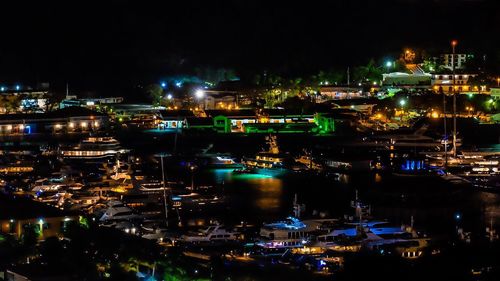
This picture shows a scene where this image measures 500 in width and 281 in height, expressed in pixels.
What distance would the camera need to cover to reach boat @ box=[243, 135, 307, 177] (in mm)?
12281

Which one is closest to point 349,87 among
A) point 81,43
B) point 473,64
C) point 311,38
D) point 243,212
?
point 473,64

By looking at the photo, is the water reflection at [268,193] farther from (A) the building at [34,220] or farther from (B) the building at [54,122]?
(B) the building at [54,122]

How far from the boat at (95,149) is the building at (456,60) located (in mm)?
6615

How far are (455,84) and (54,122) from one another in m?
6.35

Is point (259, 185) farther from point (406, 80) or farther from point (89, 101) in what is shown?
point (89, 101)

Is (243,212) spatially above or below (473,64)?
below

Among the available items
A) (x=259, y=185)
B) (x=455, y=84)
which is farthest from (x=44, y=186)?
(x=455, y=84)

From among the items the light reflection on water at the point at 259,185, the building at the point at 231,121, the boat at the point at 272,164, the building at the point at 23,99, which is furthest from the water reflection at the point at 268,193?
the building at the point at 23,99

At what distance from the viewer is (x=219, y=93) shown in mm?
19359

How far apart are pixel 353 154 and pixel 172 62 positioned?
1188cm

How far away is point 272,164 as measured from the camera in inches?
497

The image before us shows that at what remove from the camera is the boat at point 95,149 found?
46.1 feet

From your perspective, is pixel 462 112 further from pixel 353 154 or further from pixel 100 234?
pixel 100 234

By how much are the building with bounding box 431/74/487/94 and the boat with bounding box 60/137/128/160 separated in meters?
5.52
